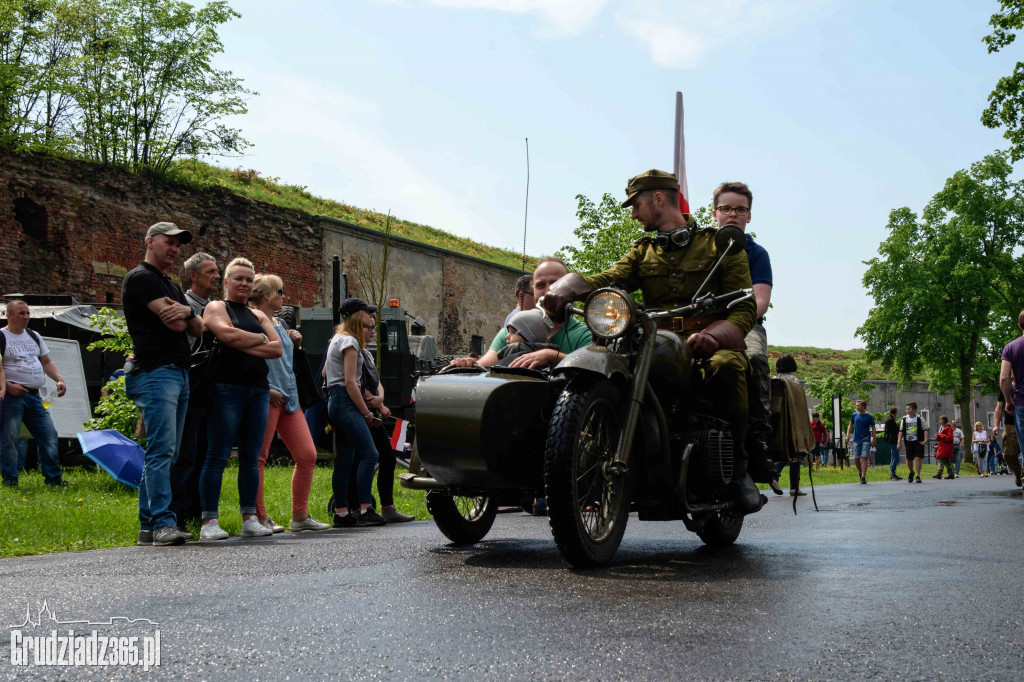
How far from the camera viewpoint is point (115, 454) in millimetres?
8664

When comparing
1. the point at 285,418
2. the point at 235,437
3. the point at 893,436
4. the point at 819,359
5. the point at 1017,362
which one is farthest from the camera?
the point at 819,359

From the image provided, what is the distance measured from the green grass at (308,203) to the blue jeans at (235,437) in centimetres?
2512

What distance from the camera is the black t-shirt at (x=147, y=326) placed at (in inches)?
253

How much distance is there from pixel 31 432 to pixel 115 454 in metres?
2.66

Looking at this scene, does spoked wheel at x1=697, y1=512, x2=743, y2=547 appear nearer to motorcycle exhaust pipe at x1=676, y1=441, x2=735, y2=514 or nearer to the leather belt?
motorcycle exhaust pipe at x1=676, y1=441, x2=735, y2=514

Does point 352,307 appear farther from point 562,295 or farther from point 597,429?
point 597,429

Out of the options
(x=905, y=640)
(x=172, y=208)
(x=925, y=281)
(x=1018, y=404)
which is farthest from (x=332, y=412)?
(x=925, y=281)

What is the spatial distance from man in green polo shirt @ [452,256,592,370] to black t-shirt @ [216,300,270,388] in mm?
1592

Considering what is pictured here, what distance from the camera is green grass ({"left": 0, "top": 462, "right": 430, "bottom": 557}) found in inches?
254

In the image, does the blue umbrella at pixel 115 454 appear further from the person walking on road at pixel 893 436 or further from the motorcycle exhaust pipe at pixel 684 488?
the person walking on road at pixel 893 436

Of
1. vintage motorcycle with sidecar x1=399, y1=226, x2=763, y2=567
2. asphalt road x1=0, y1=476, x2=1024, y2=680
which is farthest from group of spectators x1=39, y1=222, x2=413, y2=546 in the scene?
vintage motorcycle with sidecar x1=399, y1=226, x2=763, y2=567

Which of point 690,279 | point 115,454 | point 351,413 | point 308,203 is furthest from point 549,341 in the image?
point 308,203

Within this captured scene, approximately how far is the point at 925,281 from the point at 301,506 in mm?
44098

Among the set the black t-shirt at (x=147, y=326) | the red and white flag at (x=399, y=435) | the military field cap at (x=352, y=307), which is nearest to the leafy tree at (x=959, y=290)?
the red and white flag at (x=399, y=435)
